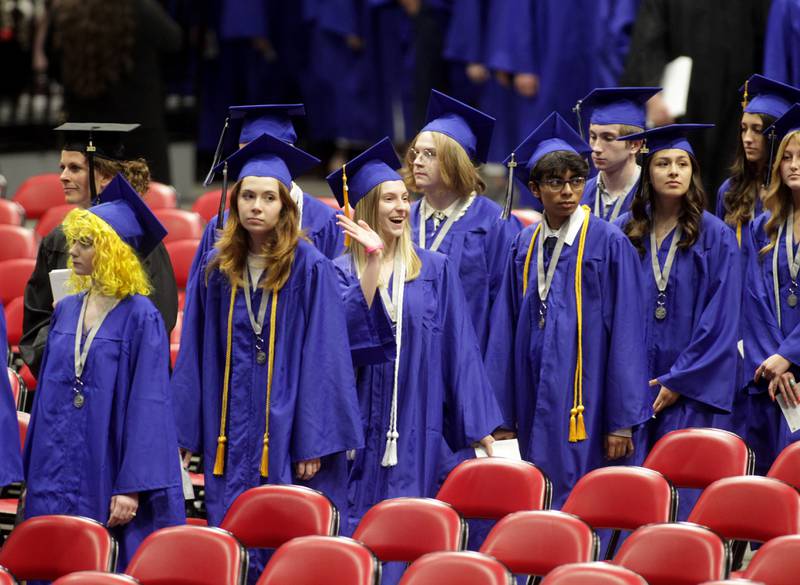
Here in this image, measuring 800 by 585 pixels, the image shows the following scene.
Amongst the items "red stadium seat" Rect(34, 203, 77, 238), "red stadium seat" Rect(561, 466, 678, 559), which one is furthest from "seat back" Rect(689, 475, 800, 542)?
"red stadium seat" Rect(34, 203, 77, 238)

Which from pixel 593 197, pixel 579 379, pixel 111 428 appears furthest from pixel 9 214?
pixel 579 379

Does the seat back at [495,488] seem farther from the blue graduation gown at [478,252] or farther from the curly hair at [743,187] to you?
the curly hair at [743,187]

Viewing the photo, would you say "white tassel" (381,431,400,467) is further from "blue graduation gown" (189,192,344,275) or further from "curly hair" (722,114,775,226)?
"curly hair" (722,114,775,226)

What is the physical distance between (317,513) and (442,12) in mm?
6433

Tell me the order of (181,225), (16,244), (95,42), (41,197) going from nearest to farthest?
1. (16,244)
2. (181,225)
3. (41,197)
4. (95,42)

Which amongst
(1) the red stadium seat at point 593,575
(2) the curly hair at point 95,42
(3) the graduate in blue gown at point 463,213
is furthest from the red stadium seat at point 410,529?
(2) the curly hair at point 95,42

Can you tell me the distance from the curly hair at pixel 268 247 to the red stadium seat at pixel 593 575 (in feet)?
5.47

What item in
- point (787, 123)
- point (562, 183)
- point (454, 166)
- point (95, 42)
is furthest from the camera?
point (95, 42)

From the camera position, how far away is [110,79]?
9.95 meters

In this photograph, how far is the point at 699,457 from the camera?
5844mm

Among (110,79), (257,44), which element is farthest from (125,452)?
(257,44)

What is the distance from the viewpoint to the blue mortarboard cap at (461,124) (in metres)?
6.95

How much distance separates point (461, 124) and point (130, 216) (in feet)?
5.41

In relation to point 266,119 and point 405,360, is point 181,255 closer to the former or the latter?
point 266,119
